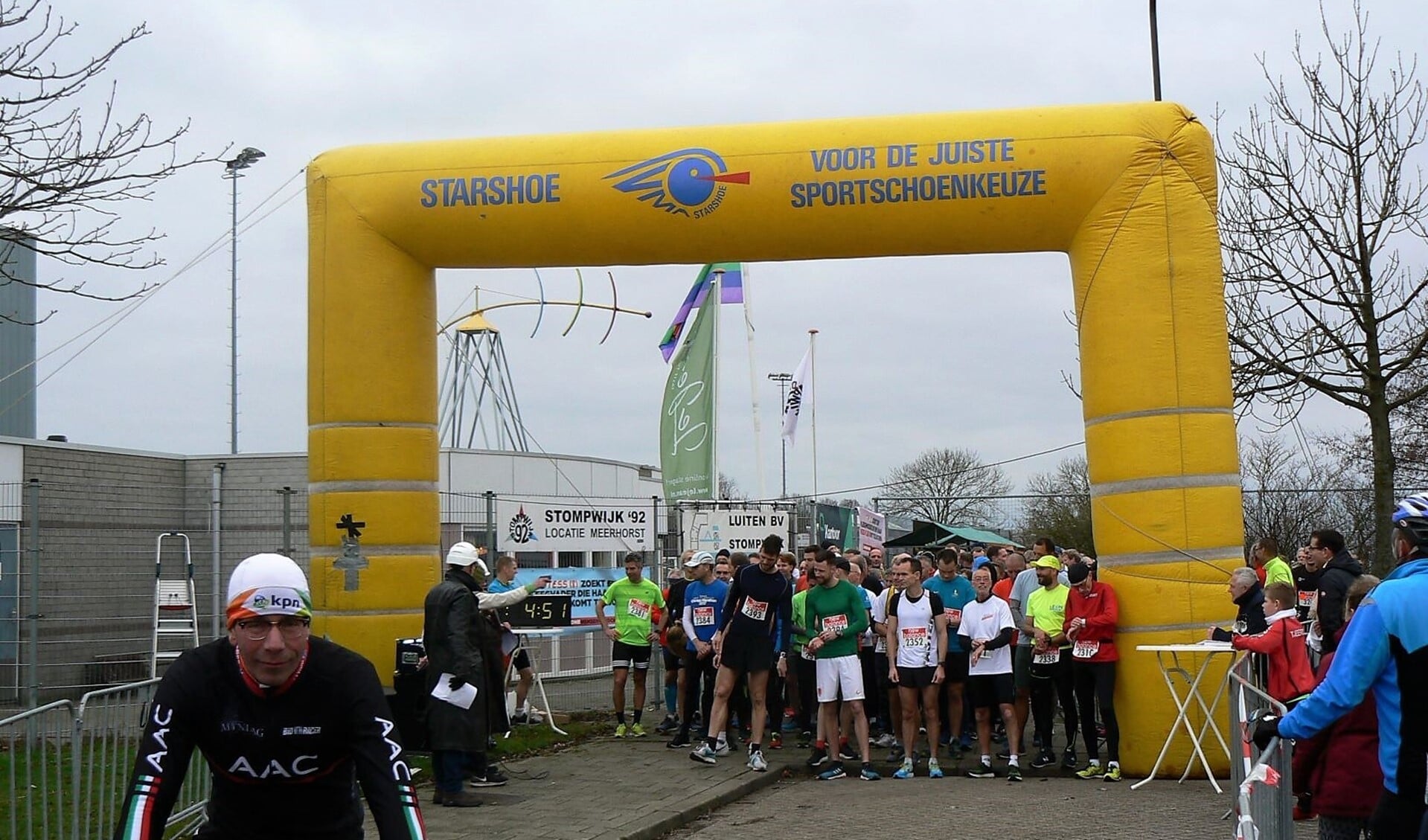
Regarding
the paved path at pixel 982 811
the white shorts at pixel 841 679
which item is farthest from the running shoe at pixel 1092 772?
the white shorts at pixel 841 679

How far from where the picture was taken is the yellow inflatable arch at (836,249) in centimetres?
1146

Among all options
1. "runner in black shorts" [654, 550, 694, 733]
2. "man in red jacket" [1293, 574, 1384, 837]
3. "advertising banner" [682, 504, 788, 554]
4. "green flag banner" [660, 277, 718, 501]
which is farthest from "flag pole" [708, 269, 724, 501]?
"man in red jacket" [1293, 574, 1384, 837]

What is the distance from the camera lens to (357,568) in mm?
12352

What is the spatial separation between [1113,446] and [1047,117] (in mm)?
2659

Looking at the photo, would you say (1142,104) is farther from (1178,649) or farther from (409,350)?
(409,350)

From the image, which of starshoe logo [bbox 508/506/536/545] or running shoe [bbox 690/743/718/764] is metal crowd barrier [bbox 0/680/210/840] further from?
starshoe logo [bbox 508/506/536/545]

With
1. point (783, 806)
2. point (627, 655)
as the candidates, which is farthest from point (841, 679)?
point (627, 655)

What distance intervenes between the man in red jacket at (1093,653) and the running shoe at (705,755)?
3.13 meters

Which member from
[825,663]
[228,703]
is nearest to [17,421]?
[825,663]

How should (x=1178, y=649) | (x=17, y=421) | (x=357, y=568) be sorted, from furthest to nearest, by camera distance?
(x=17, y=421)
(x=357, y=568)
(x=1178, y=649)

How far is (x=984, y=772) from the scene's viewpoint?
12578 millimetres

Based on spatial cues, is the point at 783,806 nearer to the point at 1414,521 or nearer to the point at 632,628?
the point at 632,628

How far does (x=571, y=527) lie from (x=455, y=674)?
212 inches

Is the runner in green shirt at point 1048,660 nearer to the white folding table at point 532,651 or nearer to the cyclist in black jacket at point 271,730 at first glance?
the white folding table at point 532,651
